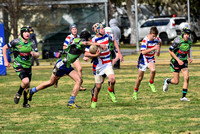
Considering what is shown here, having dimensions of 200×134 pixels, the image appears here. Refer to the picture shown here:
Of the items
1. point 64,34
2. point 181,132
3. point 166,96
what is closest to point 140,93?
point 166,96

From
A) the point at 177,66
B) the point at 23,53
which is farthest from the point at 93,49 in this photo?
Result: the point at 177,66

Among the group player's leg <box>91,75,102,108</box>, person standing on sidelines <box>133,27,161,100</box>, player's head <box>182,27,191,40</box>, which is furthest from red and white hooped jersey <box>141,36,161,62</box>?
player's leg <box>91,75,102,108</box>

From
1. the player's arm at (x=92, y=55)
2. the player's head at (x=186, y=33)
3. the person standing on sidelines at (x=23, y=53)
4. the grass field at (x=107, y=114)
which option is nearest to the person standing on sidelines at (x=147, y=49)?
the grass field at (x=107, y=114)

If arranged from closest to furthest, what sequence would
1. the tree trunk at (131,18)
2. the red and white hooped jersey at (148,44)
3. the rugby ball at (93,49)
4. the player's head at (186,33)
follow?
the rugby ball at (93,49) < the player's head at (186,33) < the red and white hooped jersey at (148,44) < the tree trunk at (131,18)

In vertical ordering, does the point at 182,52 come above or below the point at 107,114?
above

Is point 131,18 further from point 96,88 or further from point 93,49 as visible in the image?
point 93,49

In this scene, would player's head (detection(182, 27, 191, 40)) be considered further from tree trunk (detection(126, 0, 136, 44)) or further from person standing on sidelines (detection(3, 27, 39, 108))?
tree trunk (detection(126, 0, 136, 44))

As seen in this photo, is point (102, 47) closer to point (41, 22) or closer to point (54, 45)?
point (54, 45)

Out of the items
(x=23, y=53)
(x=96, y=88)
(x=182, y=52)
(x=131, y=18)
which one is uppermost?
(x=131, y=18)

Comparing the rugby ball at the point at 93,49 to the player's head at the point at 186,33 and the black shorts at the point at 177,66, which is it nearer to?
the player's head at the point at 186,33

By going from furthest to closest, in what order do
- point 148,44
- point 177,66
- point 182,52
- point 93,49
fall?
1. point 148,44
2. point 177,66
3. point 182,52
4. point 93,49

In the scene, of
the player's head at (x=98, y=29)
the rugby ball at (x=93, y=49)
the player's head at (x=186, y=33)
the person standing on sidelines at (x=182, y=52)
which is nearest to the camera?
the rugby ball at (x=93, y=49)

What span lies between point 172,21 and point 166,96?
3175cm

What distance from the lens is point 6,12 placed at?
1442 inches
